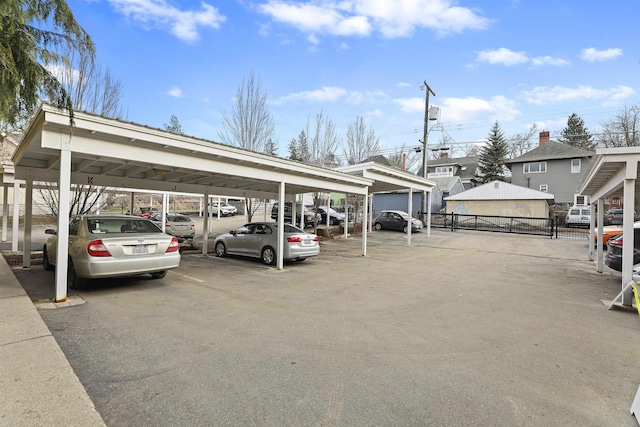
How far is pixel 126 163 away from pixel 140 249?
2.47m

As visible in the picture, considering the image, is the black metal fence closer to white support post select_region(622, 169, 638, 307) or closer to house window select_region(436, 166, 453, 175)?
white support post select_region(622, 169, 638, 307)

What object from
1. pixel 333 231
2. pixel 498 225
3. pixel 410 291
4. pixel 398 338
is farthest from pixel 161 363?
pixel 498 225

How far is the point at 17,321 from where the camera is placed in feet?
13.9

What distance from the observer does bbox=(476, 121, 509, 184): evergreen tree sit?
38.8 m

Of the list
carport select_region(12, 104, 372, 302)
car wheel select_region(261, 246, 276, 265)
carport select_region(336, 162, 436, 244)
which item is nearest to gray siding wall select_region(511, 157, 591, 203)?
carport select_region(336, 162, 436, 244)

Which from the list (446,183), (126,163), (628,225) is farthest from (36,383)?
(446,183)

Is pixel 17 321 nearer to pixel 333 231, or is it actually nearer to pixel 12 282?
pixel 12 282

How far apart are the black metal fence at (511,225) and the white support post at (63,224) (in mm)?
23132

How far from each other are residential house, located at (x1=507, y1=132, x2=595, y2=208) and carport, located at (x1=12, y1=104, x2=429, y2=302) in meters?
29.2

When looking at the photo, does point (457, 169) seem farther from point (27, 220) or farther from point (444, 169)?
point (27, 220)

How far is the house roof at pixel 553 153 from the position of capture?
32.1 metres

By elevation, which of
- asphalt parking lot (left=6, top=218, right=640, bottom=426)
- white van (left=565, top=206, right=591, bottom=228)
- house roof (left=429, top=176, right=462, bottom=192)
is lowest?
asphalt parking lot (left=6, top=218, right=640, bottom=426)

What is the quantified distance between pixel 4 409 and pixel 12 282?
5.48 m

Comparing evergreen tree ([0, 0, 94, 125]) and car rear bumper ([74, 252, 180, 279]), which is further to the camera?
car rear bumper ([74, 252, 180, 279])
